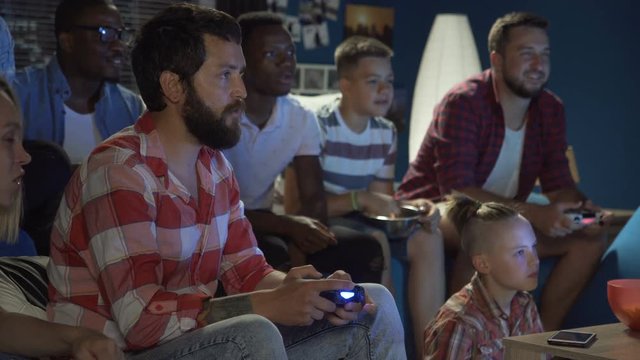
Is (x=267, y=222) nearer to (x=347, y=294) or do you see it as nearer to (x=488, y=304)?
(x=488, y=304)

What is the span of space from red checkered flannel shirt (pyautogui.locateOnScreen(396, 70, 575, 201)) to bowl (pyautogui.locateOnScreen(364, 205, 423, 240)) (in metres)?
0.31

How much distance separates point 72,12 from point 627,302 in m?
2.05

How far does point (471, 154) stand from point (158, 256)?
74.7 inches

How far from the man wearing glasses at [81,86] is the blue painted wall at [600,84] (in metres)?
2.46

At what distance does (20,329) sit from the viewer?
5.45ft

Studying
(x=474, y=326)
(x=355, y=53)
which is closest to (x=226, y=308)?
(x=474, y=326)

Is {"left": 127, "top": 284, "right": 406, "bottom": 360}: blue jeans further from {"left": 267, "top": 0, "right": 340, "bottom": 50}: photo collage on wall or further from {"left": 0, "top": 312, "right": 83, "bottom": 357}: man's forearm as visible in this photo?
{"left": 267, "top": 0, "right": 340, "bottom": 50}: photo collage on wall

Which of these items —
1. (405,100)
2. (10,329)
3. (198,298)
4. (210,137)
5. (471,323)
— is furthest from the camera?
(405,100)

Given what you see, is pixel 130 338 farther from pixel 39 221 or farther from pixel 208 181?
pixel 39 221

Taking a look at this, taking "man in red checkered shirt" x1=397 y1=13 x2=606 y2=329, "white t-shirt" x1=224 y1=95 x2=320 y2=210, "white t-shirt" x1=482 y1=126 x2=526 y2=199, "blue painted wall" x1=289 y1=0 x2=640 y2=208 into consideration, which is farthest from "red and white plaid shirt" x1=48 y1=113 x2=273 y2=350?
"blue painted wall" x1=289 y1=0 x2=640 y2=208

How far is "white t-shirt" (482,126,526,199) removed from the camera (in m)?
3.64

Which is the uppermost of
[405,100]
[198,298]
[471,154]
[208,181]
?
[208,181]

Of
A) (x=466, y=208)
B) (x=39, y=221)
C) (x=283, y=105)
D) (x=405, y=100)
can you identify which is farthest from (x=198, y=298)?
(x=405, y=100)

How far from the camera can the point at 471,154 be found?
3.52 metres
